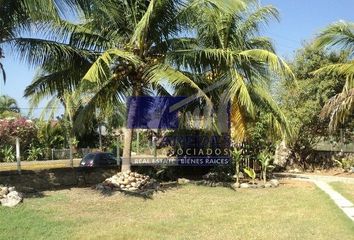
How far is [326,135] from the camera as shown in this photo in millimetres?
22047

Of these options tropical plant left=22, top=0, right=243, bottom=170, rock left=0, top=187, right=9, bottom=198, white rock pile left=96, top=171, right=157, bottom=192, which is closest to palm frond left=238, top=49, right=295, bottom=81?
tropical plant left=22, top=0, right=243, bottom=170

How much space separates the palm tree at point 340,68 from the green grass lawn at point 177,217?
5765mm

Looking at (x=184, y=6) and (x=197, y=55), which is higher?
(x=184, y=6)

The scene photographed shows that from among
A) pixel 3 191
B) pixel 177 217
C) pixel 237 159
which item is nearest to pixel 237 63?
pixel 237 159

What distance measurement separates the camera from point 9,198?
11281 millimetres

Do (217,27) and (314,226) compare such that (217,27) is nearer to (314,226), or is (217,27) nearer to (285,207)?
(285,207)

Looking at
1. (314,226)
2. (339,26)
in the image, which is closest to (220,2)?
(314,226)

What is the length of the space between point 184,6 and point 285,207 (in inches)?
253

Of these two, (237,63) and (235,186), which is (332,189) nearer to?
(235,186)

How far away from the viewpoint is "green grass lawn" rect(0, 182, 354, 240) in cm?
883

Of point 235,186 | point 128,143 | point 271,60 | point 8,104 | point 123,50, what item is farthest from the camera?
point 8,104

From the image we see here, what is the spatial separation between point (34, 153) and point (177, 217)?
80.6 ft

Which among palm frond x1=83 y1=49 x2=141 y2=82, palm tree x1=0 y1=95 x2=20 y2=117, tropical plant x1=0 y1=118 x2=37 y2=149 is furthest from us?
palm tree x1=0 y1=95 x2=20 y2=117

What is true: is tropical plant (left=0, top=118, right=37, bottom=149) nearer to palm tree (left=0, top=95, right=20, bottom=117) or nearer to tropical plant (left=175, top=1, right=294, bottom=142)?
palm tree (left=0, top=95, right=20, bottom=117)
